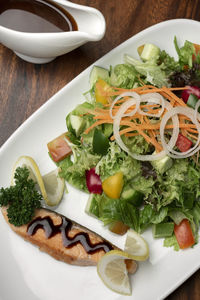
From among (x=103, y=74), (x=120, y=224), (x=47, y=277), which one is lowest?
(x=47, y=277)

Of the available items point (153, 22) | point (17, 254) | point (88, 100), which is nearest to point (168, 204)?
point (88, 100)

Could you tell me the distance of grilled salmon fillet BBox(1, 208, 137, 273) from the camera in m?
2.91

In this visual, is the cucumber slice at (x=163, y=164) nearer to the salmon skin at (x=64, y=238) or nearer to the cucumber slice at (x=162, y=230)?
the cucumber slice at (x=162, y=230)

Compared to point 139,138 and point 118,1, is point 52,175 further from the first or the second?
point 118,1

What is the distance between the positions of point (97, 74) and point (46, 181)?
94 centimetres

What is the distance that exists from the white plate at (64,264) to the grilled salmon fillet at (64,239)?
0.10m

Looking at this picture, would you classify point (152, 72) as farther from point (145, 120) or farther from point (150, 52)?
point (145, 120)

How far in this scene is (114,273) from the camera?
9.30ft

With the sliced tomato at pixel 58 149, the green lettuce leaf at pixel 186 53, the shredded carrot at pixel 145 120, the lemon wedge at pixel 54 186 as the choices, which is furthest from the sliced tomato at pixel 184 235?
the green lettuce leaf at pixel 186 53

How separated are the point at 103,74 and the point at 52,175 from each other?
898 millimetres

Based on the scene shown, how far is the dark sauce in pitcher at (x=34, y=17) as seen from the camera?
2906mm

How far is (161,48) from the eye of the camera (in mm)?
3186

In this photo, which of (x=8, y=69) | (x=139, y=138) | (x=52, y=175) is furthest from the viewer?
(x=8, y=69)

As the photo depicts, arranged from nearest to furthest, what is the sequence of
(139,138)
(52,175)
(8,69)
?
(139,138)
(52,175)
(8,69)
